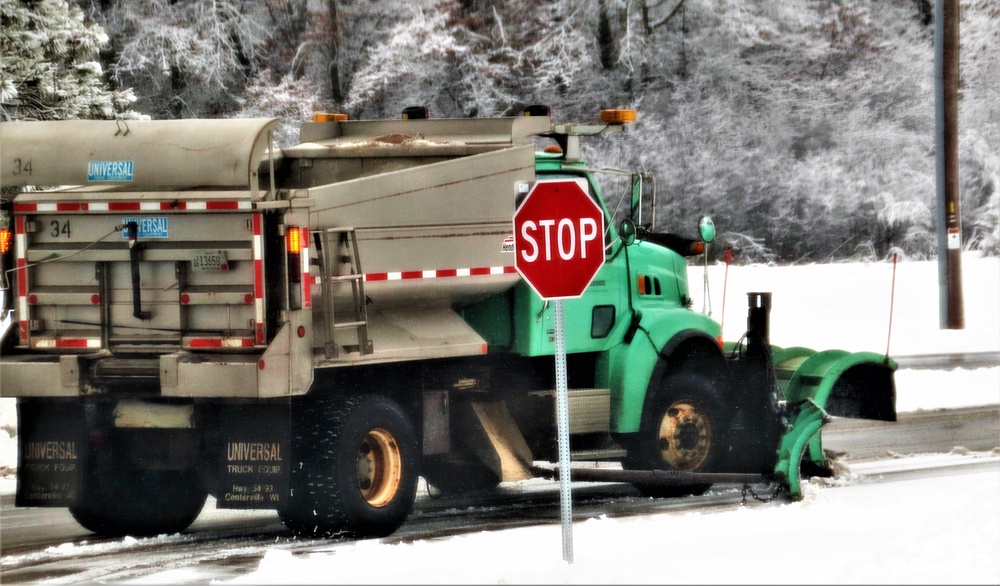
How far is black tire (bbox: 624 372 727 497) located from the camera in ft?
38.8

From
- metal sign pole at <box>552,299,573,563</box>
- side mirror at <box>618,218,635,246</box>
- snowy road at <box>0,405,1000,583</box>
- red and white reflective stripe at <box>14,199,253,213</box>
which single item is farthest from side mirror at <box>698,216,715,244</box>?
red and white reflective stripe at <box>14,199,253,213</box>

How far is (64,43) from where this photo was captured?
20.9 m

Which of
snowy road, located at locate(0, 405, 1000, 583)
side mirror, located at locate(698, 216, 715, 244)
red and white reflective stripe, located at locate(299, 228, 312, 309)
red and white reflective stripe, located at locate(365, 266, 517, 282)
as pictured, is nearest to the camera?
snowy road, located at locate(0, 405, 1000, 583)

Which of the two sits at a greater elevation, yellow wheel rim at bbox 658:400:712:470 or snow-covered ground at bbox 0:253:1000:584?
yellow wheel rim at bbox 658:400:712:470

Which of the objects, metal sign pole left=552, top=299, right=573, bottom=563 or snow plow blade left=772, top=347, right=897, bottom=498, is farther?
snow plow blade left=772, top=347, right=897, bottom=498

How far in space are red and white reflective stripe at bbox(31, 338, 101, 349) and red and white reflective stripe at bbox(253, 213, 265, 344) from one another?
1.22 metres

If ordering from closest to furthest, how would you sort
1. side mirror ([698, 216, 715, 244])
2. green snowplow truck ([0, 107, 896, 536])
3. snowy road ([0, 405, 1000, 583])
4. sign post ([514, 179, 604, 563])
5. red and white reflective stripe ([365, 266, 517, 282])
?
sign post ([514, 179, 604, 563]), snowy road ([0, 405, 1000, 583]), green snowplow truck ([0, 107, 896, 536]), red and white reflective stripe ([365, 266, 517, 282]), side mirror ([698, 216, 715, 244])

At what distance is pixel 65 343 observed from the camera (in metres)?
9.91

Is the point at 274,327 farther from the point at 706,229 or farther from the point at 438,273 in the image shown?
the point at 706,229

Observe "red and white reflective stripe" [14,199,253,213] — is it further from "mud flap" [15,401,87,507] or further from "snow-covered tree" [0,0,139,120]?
"snow-covered tree" [0,0,139,120]

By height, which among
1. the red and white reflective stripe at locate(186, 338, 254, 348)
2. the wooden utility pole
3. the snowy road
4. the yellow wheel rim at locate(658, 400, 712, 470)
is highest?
the wooden utility pole

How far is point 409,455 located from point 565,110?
79.0 ft

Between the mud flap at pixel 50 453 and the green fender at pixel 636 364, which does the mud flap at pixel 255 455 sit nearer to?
the mud flap at pixel 50 453

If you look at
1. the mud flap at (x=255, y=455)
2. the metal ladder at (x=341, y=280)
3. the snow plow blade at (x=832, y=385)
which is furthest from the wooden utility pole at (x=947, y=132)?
the mud flap at (x=255, y=455)
